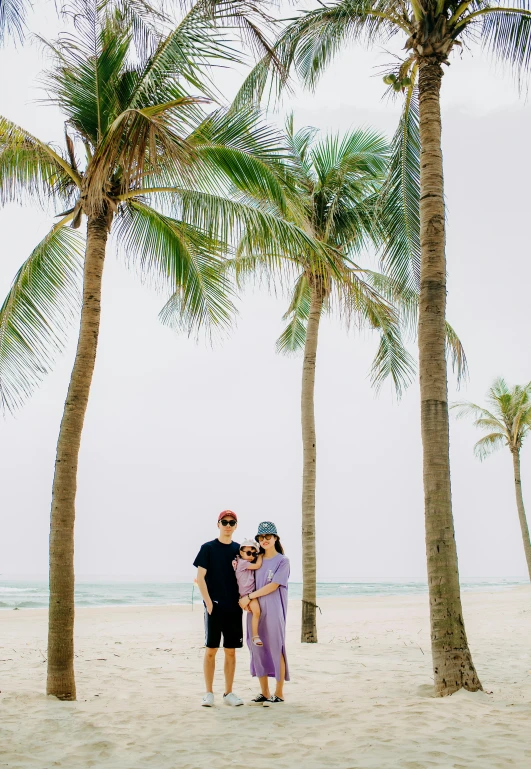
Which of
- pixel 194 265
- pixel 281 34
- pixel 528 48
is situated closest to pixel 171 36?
pixel 281 34

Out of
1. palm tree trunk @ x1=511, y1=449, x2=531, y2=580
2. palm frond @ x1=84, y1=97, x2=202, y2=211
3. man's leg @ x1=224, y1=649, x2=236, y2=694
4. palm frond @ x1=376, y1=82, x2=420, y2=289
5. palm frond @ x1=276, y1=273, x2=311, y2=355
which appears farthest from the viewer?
palm tree trunk @ x1=511, y1=449, x2=531, y2=580

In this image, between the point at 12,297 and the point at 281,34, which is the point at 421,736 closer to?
the point at 12,297

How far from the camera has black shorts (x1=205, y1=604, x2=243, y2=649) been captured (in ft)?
19.7

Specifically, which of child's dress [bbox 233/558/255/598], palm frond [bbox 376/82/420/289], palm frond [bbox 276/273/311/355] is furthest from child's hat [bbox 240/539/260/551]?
palm frond [bbox 276/273/311/355]

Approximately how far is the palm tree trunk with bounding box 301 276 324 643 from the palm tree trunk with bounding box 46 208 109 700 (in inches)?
200

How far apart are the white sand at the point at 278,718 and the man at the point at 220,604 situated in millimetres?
303

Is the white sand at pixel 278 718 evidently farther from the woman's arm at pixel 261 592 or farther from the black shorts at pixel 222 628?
the woman's arm at pixel 261 592

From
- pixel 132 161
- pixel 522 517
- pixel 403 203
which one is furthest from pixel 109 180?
pixel 522 517

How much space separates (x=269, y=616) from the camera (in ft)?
19.8

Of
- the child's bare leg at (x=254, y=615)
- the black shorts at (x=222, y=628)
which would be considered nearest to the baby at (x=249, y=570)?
the child's bare leg at (x=254, y=615)

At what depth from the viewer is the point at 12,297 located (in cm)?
834

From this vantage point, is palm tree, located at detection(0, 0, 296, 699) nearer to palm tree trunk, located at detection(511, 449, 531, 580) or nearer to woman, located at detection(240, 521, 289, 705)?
woman, located at detection(240, 521, 289, 705)

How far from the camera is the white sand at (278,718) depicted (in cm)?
431

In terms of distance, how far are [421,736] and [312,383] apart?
7799mm
